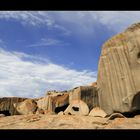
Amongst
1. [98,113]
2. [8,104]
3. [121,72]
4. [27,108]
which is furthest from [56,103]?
[121,72]

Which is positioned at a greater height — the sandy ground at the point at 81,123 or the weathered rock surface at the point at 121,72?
the weathered rock surface at the point at 121,72

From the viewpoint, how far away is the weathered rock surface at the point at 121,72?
10.1 meters

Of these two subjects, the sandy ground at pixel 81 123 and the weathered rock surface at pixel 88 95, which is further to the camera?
the weathered rock surface at pixel 88 95

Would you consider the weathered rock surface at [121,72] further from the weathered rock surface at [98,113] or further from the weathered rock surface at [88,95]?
the weathered rock surface at [88,95]

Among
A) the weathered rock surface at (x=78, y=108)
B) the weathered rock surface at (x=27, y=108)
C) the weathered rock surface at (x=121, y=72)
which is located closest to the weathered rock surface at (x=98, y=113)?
the weathered rock surface at (x=121, y=72)

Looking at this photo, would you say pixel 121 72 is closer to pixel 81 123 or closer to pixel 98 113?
pixel 98 113

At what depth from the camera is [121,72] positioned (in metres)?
10.7

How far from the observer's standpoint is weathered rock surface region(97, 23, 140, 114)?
10125 mm

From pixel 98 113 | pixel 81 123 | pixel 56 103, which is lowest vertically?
pixel 81 123
